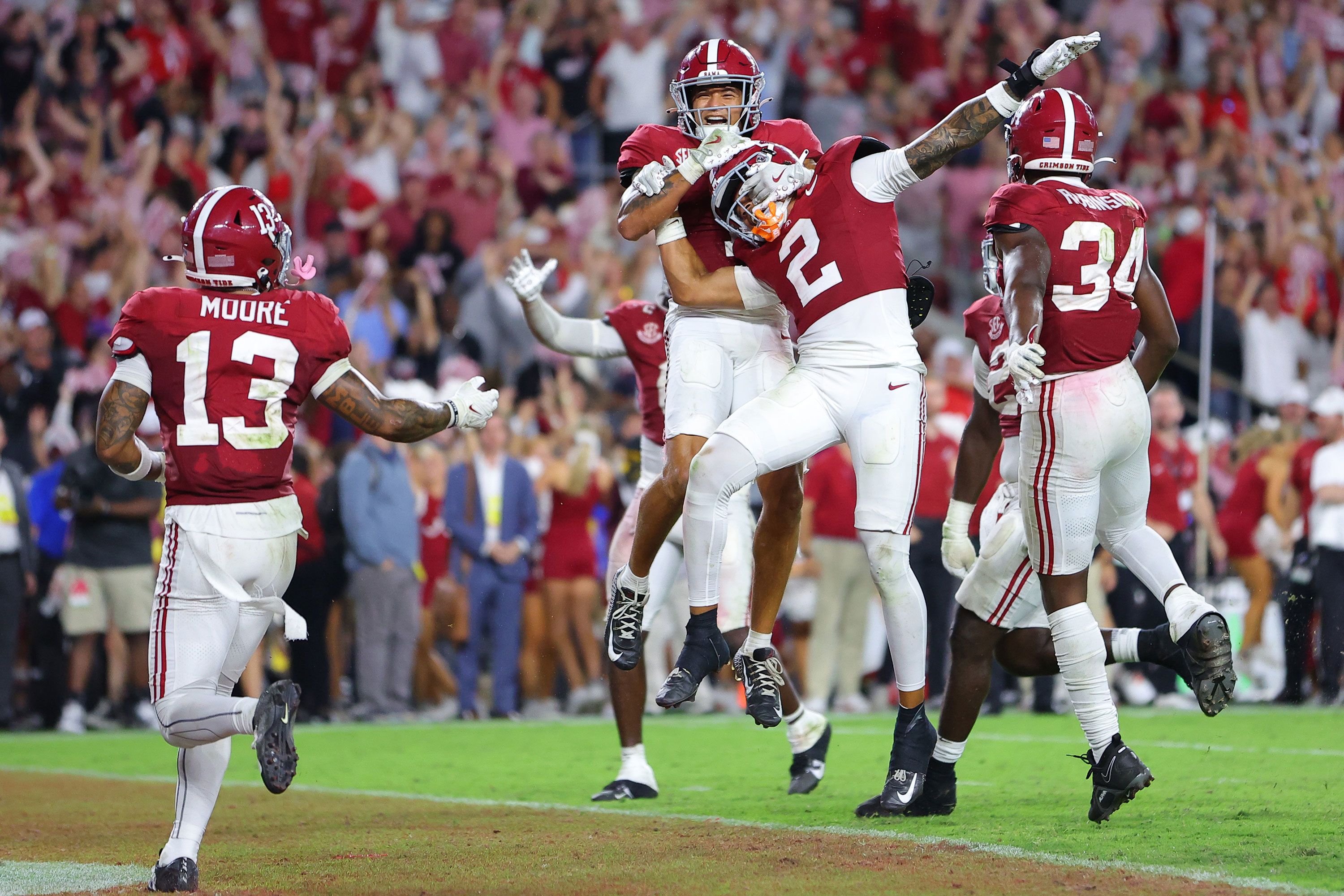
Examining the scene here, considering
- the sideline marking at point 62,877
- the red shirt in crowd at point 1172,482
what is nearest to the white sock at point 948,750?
the sideline marking at point 62,877

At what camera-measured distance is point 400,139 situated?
53.8ft

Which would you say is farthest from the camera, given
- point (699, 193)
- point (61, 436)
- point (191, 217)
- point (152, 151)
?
point (152, 151)

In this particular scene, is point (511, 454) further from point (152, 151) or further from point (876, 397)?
point (876, 397)

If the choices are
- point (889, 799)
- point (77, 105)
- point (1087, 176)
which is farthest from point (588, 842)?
point (77, 105)

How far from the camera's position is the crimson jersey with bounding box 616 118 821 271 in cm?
659

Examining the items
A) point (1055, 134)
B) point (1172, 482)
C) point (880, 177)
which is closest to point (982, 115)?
point (1055, 134)

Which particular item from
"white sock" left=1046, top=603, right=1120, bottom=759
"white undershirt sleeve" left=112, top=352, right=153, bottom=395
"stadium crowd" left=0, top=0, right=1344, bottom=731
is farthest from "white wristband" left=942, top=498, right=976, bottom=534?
"stadium crowd" left=0, top=0, right=1344, bottom=731

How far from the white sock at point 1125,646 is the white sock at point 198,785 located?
3.29 meters

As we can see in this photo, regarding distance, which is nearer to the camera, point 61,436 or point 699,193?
point 699,193

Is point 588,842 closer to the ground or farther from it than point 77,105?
closer to the ground

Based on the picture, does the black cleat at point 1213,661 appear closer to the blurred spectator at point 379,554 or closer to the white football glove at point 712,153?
the white football glove at point 712,153

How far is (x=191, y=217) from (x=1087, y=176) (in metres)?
3.34

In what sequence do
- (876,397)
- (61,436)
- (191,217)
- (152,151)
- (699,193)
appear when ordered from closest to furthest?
1. (191,217)
2. (876,397)
3. (699,193)
4. (61,436)
5. (152,151)

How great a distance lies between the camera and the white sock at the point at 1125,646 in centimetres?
628
